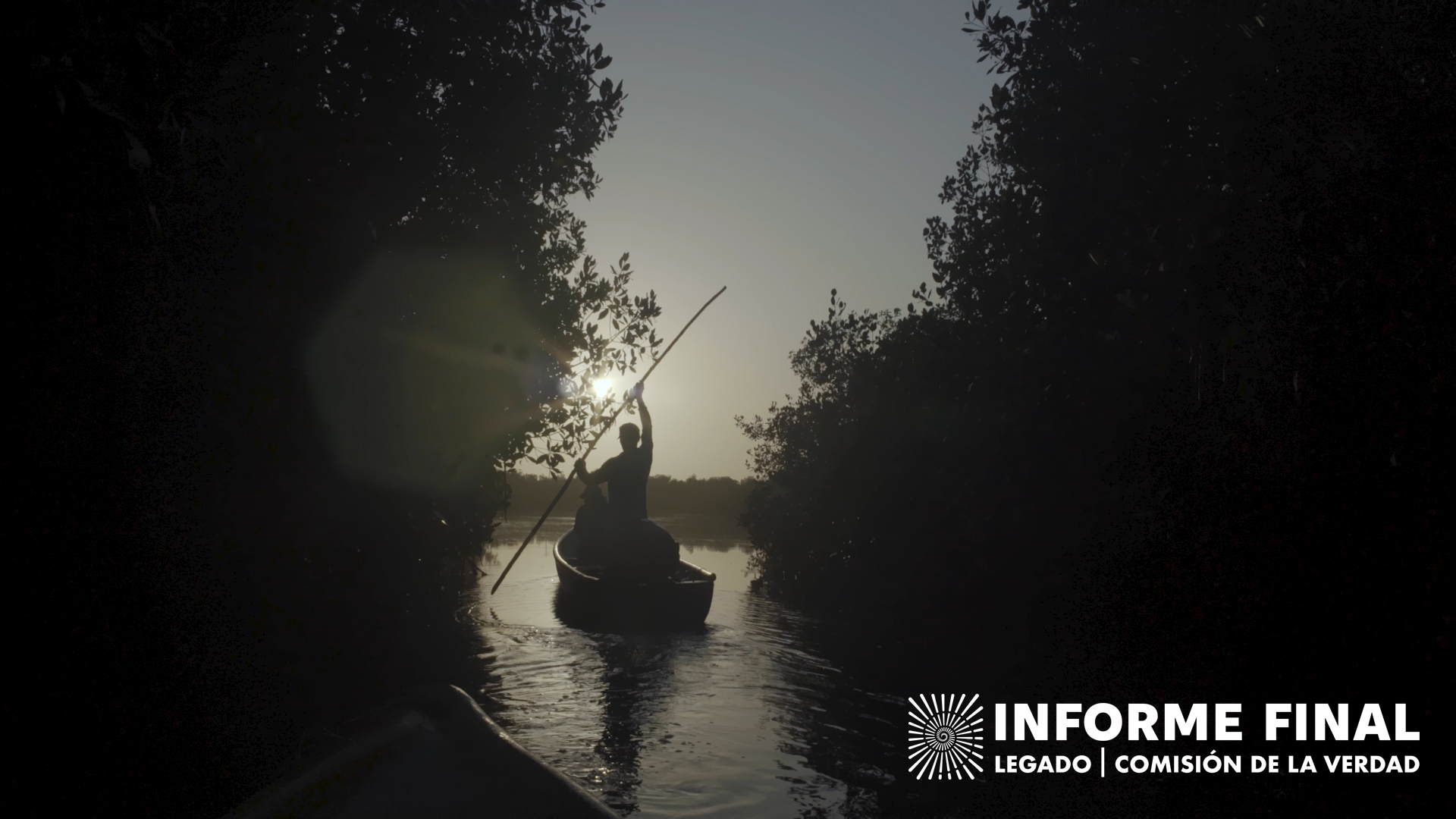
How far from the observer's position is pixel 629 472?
17500mm

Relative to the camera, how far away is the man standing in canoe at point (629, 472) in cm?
1742

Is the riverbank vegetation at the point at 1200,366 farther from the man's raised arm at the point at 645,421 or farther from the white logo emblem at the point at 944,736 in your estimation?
the man's raised arm at the point at 645,421

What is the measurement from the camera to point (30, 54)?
434 cm

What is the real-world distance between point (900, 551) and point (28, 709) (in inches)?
590

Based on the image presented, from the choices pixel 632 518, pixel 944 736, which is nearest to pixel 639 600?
pixel 632 518

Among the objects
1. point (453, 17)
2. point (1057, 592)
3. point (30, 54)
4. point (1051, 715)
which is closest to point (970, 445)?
point (1057, 592)

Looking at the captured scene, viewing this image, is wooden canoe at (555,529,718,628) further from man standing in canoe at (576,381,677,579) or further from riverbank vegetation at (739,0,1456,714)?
riverbank vegetation at (739,0,1456,714)

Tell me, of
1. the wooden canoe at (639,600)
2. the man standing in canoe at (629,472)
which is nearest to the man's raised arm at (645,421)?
the man standing in canoe at (629,472)

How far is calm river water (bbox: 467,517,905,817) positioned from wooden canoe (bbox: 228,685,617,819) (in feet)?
15.5

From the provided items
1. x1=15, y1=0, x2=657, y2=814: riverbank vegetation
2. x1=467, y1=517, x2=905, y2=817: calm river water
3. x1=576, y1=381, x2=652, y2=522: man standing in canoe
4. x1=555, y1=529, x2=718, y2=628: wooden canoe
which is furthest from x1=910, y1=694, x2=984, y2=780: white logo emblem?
x1=576, y1=381, x2=652, y2=522: man standing in canoe

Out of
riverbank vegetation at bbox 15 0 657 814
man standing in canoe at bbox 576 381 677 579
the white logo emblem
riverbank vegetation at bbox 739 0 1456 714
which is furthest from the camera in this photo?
man standing in canoe at bbox 576 381 677 579

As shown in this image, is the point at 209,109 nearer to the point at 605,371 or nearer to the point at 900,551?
the point at 605,371

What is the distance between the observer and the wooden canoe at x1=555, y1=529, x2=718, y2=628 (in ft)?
54.7

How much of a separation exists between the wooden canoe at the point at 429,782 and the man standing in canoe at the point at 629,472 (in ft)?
45.3
